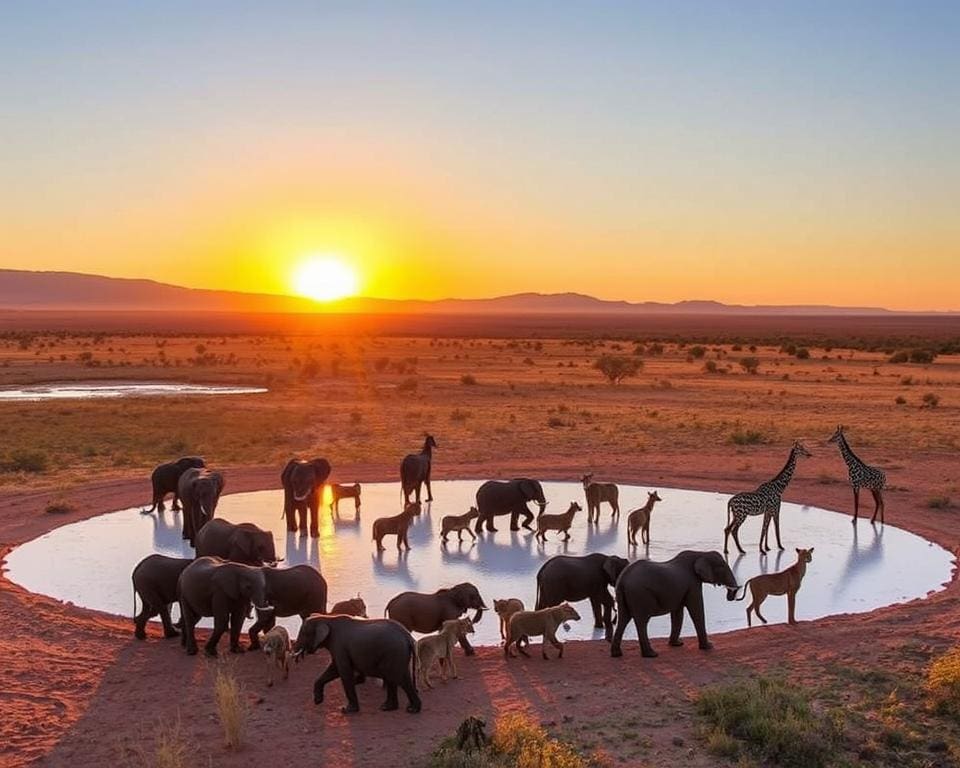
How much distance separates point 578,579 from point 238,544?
14.6ft

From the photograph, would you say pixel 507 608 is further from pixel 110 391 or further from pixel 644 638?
pixel 110 391

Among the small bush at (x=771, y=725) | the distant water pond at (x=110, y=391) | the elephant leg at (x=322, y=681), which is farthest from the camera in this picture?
the distant water pond at (x=110, y=391)

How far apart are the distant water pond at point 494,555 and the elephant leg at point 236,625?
0.98 metres

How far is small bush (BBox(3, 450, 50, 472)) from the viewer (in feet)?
78.4

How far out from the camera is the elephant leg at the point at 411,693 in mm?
8797

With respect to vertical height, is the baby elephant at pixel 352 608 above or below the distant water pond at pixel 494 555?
above

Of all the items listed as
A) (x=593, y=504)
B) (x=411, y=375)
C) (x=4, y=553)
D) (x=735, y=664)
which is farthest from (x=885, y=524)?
(x=411, y=375)

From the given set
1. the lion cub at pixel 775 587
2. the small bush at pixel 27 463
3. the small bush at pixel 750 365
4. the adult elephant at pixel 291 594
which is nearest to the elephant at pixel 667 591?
the lion cub at pixel 775 587

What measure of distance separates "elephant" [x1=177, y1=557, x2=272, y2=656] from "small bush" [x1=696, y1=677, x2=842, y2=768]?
186 inches

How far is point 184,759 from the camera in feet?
25.7

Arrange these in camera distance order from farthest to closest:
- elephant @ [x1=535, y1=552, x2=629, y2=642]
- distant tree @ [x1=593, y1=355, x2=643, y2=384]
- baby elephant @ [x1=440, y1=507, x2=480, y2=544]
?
distant tree @ [x1=593, y1=355, x2=643, y2=384], baby elephant @ [x1=440, y1=507, x2=480, y2=544], elephant @ [x1=535, y1=552, x2=629, y2=642]

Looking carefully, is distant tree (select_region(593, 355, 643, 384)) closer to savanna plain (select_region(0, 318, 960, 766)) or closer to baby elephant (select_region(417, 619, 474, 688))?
savanna plain (select_region(0, 318, 960, 766))

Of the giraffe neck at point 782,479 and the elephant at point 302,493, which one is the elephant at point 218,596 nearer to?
the elephant at point 302,493

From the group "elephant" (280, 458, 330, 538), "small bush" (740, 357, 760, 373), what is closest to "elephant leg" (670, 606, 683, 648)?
"elephant" (280, 458, 330, 538)
